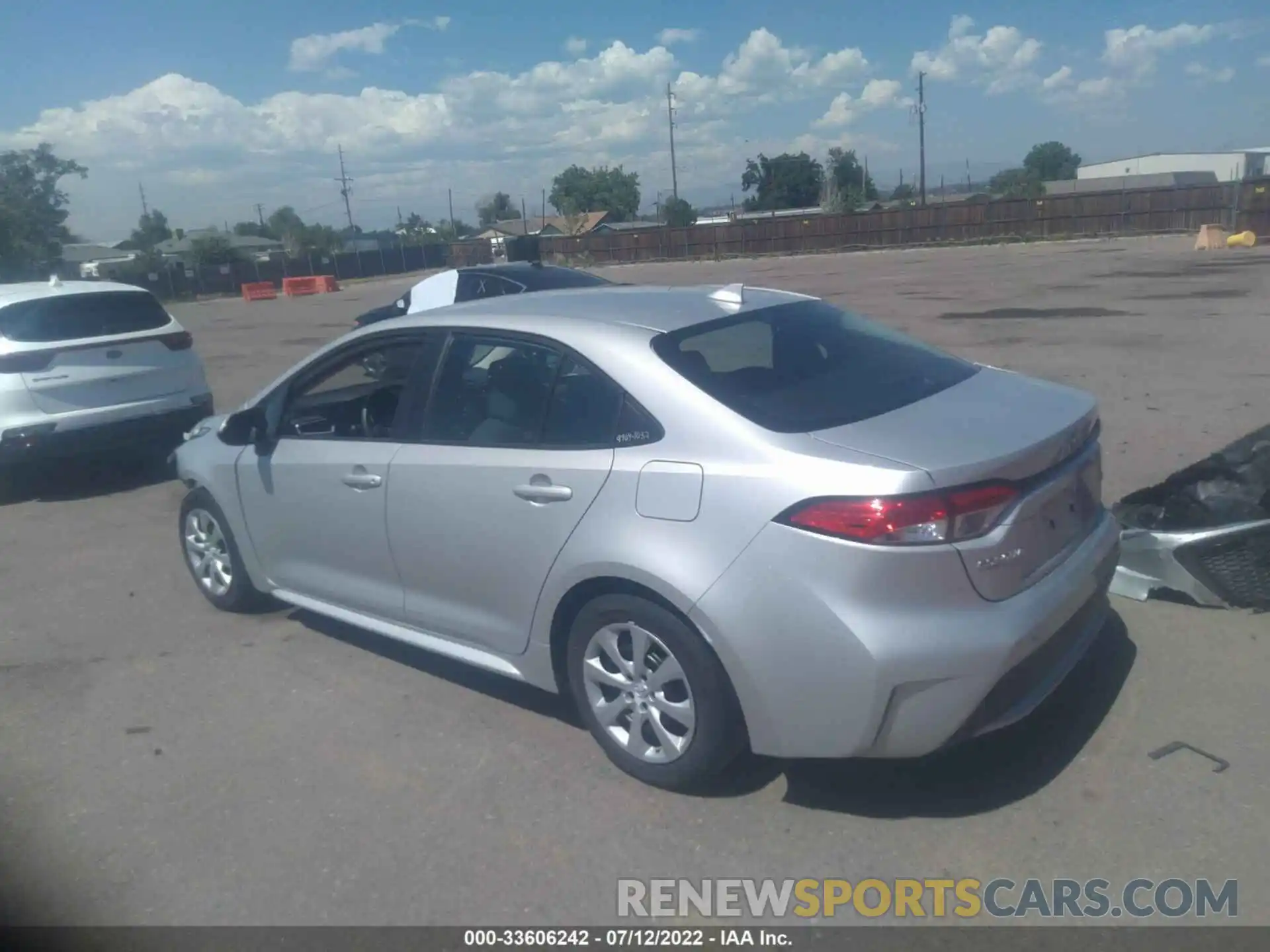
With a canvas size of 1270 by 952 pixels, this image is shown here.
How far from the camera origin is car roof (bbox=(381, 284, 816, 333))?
423 centimetres

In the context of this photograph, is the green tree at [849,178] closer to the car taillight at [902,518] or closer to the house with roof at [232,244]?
the house with roof at [232,244]

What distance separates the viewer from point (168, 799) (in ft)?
13.2

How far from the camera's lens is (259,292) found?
46.2 meters

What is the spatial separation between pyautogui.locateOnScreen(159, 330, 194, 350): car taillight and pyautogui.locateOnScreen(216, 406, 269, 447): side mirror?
436 cm

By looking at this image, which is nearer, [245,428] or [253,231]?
[245,428]

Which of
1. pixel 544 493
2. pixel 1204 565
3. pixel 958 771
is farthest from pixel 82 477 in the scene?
pixel 1204 565

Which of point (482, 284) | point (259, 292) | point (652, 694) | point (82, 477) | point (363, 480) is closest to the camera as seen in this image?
point (652, 694)

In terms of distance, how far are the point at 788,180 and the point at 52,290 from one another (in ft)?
316

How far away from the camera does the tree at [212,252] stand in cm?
7144

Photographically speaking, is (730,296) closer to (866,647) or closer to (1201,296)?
(866,647)

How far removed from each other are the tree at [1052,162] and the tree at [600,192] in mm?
51017

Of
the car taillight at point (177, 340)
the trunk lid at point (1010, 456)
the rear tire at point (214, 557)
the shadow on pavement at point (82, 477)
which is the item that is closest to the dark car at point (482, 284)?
the car taillight at point (177, 340)

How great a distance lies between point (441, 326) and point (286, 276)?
5525 cm

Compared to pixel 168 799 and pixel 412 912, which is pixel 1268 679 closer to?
pixel 412 912
